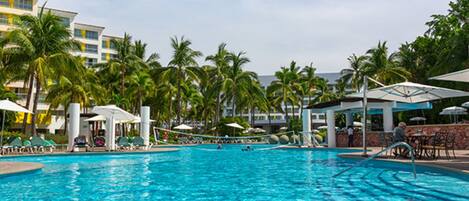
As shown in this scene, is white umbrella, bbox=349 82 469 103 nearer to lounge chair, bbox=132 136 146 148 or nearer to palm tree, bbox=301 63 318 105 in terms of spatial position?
lounge chair, bbox=132 136 146 148

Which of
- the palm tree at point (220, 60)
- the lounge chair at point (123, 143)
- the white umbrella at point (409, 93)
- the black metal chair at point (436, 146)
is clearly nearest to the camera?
the black metal chair at point (436, 146)

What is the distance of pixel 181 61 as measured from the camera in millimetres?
46281

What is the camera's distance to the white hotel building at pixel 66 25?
5259 centimetres

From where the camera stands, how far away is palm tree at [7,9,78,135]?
29578mm

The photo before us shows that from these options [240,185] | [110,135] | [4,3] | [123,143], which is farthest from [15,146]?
[4,3]

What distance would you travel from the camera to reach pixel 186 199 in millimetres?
8344

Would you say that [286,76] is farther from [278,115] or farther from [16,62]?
[278,115]

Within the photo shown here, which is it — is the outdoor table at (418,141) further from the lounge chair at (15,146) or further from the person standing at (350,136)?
the lounge chair at (15,146)

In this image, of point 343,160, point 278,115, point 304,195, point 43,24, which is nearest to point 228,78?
point 43,24

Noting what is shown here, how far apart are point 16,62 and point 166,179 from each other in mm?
24300

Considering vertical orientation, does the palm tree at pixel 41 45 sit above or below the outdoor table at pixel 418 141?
above

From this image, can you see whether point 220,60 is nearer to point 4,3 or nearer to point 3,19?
point 3,19

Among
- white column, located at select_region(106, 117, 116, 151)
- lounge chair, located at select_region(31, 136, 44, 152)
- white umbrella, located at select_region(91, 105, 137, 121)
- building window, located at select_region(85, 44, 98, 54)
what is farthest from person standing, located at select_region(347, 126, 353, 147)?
building window, located at select_region(85, 44, 98, 54)

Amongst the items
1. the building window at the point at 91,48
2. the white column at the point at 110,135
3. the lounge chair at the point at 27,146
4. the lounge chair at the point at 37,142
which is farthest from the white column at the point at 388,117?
the building window at the point at 91,48
